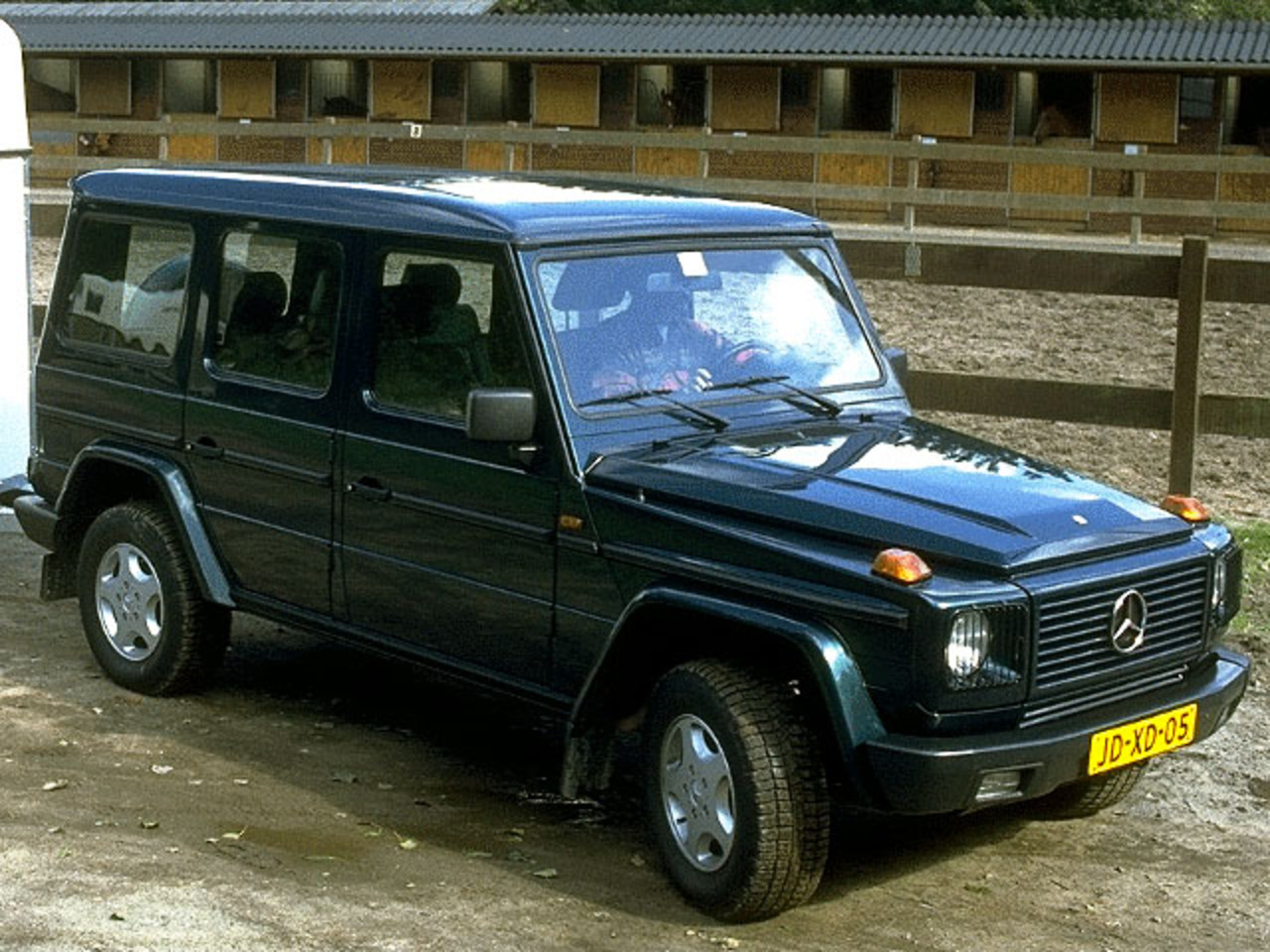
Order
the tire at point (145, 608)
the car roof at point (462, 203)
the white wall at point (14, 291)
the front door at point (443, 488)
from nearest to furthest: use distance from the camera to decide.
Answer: the front door at point (443, 488) < the car roof at point (462, 203) < the tire at point (145, 608) < the white wall at point (14, 291)

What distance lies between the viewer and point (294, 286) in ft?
24.1

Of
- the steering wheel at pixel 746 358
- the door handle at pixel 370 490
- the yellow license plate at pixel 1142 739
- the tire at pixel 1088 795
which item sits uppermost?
the steering wheel at pixel 746 358

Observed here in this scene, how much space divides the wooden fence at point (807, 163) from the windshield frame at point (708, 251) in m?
15.3

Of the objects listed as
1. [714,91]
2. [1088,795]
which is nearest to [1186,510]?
[1088,795]

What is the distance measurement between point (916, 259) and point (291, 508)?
16.1 feet

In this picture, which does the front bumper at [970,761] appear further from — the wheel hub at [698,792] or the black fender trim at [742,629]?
the wheel hub at [698,792]

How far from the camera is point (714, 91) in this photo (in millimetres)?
34312

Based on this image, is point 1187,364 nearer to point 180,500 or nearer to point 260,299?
point 260,299

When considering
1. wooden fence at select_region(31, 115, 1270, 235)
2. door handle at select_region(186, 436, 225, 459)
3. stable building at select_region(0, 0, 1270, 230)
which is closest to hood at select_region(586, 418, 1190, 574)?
door handle at select_region(186, 436, 225, 459)

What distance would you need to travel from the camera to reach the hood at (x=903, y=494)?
569 centimetres

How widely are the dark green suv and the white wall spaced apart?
8.99 ft

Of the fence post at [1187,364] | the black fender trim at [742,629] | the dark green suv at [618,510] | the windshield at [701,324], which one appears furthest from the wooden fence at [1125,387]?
the black fender trim at [742,629]

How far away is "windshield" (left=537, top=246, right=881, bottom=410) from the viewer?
6.53 meters

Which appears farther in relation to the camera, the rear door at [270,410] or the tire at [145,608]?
the tire at [145,608]
